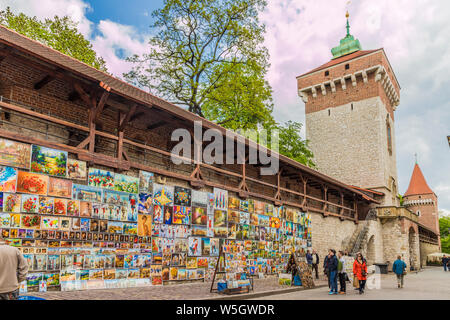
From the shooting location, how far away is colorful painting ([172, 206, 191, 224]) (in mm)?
11377

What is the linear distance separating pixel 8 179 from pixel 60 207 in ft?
4.13

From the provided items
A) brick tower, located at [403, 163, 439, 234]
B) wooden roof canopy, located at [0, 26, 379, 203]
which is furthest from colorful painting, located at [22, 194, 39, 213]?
brick tower, located at [403, 163, 439, 234]

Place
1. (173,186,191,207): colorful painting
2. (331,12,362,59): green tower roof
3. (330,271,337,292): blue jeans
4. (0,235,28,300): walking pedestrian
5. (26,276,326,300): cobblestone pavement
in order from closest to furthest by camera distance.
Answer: (0,235,28,300): walking pedestrian
(26,276,326,300): cobblestone pavement
(330,271,337,292): blue jeans
(173,186,191,207): colorful painting
(331,12,362,59): green tower roof

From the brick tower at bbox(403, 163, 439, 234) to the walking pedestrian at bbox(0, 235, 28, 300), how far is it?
53.0m

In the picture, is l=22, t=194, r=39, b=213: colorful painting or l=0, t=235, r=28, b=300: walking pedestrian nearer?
l=0, t=235, r=28, b=300: walking pedestrian

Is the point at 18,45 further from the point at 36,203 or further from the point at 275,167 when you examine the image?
the point at 275,167

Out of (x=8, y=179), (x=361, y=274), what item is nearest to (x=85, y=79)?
(x=8, y=179)

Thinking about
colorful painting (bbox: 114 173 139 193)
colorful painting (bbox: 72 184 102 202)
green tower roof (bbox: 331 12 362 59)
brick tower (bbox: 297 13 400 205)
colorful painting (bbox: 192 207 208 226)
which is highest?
green tower roof (bbox: 331 12 362 59)

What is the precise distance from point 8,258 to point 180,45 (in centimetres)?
1780

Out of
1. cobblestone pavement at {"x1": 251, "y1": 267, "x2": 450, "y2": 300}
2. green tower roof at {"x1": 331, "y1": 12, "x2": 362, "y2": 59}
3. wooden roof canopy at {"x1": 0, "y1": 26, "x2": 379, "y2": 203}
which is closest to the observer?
wooden roof canopy at {"x1": 0, "y1": 26, "x2": 379, "y2": 203}

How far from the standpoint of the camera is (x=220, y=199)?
13.3 metres

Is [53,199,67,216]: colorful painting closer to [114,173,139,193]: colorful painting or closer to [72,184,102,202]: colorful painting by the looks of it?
[72,184,102,202]: colorful painting

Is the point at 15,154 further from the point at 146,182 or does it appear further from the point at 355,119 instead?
the point at 355,119

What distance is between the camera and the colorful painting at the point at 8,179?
7.57 metres
